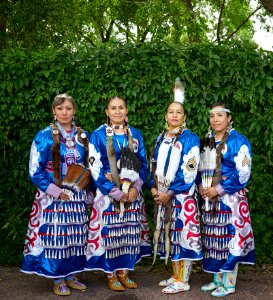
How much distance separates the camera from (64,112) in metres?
4.30

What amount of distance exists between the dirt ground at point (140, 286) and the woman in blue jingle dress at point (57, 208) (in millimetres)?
261

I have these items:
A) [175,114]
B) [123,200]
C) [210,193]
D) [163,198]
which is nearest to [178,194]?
[163,198]

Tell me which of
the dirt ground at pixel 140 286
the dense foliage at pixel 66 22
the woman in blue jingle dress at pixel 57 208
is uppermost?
the dense foliage at pixel 66 22

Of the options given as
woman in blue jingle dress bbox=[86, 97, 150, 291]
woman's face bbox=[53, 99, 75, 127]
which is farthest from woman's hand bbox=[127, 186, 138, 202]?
woman's face bbox=[53, 99, 75, 127]

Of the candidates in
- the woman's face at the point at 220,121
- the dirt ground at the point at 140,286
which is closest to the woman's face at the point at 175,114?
the woman's face at the point at 220,121

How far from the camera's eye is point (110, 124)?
441 centimetres

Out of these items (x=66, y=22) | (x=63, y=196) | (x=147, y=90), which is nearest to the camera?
(x=63, y=196)

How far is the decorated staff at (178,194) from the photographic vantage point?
Result: 428 centimetres

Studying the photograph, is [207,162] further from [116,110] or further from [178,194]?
[116,110]

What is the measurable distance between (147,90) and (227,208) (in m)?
1.64

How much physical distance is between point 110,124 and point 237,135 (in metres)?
1.15

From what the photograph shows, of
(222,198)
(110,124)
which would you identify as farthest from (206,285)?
(110,124)

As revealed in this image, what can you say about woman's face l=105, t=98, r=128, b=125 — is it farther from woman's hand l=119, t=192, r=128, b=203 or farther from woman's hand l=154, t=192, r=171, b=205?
woman's hand l=154, t=192, r=171, b=205

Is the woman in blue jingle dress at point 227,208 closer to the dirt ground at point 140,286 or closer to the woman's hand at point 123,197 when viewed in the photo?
the dirt ground at point 140,286
